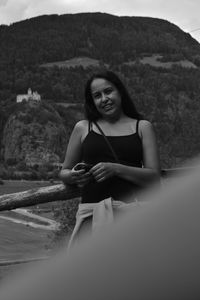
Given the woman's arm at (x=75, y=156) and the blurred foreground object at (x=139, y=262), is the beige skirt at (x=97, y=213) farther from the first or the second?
the blurred foreground object at (x=139, y=262)

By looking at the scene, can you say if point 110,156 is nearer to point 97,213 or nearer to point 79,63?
point 97,213

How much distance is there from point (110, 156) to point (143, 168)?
120 millimetres

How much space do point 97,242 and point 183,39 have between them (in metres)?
159

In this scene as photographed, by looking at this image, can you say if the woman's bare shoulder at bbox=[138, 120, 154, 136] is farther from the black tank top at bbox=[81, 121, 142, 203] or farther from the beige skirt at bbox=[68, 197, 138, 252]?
the beige skirt at bbox=[68, 197, 138, 252]

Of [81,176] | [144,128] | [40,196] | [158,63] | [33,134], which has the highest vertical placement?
[158,63]

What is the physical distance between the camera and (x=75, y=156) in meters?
2.14

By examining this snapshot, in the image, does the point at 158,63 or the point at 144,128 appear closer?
the point at 144,128

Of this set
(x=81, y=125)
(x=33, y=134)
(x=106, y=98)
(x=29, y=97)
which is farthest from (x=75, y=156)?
(x=29, y=97)

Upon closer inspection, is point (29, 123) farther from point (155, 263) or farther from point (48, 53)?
point (155, 263)

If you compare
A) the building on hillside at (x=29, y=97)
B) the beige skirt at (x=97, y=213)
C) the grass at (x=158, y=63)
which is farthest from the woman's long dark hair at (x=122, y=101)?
the grass at (x=158, y=63)

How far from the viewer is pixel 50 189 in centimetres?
277

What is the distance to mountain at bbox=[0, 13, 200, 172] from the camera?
356 ft

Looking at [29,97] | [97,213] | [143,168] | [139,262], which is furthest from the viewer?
[29,97]

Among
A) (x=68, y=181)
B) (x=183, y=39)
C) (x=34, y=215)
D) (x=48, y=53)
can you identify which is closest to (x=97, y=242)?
(x=68, y=181)
